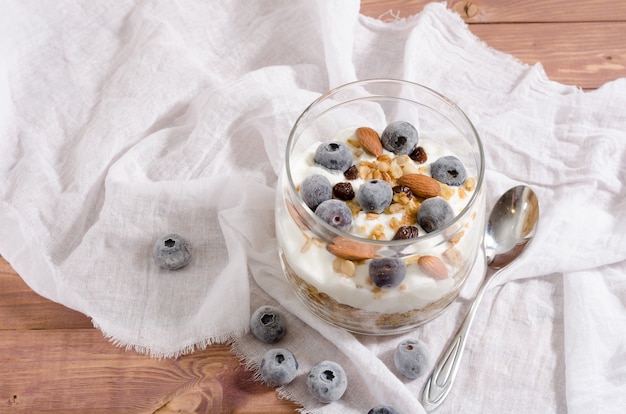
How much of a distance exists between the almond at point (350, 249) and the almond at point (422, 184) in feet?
0.53

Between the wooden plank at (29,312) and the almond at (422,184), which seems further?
the wooden plank at (29,312)

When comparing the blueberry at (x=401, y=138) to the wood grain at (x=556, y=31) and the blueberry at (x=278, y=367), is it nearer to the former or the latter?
the blueberry at (x=278, y=367)

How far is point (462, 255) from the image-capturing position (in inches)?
54.0

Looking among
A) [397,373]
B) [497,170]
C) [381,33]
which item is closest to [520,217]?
[497,170]

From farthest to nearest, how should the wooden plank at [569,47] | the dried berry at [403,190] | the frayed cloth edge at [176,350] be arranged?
the wooden plank at [569,47] → the frayed cloth edge at [176,350] → the dried berry at [403,190]

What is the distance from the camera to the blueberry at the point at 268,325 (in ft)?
4.79

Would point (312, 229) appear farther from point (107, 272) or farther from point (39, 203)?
point (39, 203)

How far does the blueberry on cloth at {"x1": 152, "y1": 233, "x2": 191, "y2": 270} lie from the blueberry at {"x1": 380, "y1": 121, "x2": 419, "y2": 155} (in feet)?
1.43

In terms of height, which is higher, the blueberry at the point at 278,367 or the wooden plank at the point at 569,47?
the wooden plank at the point at 569,47

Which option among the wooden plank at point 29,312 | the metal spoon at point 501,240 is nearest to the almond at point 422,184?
the metal spoon at point 501,240

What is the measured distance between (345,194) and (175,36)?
2.42ft

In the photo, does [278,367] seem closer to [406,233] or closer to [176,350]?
[176,350]

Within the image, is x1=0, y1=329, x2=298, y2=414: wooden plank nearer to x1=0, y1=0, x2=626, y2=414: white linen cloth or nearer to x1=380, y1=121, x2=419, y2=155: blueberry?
x1=0, y1=0, x2=626, y2=414: white linen cloth

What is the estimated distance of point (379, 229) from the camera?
1.33m
